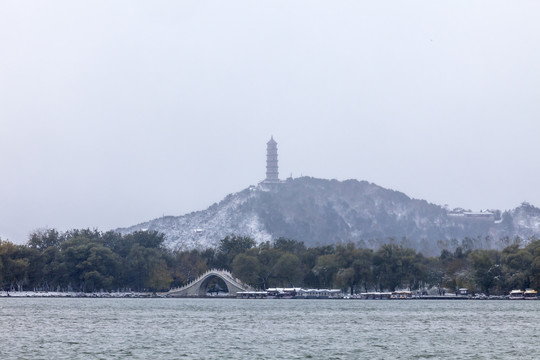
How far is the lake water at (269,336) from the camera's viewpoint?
5961cm

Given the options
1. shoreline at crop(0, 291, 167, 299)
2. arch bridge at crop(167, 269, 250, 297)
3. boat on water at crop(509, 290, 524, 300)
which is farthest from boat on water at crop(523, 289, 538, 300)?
shoreline at crop(0, 291, 167, 299)

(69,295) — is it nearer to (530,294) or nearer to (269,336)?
(530,294)

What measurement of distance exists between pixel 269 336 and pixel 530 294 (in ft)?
283

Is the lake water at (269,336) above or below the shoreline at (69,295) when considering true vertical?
below

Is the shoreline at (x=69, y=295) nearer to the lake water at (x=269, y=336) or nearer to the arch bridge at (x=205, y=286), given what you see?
the arch bridge at (x=205, y=286)

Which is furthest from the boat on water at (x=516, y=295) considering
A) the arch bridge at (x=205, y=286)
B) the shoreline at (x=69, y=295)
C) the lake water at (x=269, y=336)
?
the shoreline at (x=69, y=295)

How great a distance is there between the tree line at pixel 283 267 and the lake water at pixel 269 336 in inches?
2032

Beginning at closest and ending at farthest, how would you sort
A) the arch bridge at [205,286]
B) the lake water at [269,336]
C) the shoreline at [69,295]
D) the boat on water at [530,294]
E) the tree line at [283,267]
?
the lake water at [269,336] → the boat on water at [530,294] → the tree line at [283,267] → the shoreline at [69,295] → the arch bridge at [205,286]

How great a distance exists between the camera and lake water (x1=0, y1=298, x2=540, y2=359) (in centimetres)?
5961

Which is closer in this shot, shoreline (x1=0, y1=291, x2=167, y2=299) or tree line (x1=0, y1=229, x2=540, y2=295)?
tree line (x1=0, y1=229, x2=540, y2=295)

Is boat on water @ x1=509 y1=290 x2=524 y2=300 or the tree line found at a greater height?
the tree line

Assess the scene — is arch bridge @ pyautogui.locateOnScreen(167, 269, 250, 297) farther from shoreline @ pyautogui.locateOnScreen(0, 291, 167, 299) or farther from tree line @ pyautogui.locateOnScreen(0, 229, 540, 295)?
shoreline @ pyautogui.locateOnScreen(0, 291, 167, 299)

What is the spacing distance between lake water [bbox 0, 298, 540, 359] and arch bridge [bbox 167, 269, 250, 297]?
260 ft

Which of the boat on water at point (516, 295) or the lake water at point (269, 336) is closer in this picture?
the lake water at point (269, 336)
